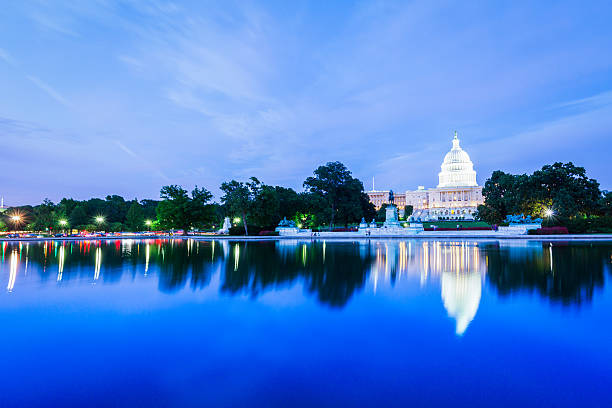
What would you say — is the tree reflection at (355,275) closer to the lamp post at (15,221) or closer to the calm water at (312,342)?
the calm water at (312,342)

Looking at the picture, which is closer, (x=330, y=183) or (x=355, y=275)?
(x=355, y=275)

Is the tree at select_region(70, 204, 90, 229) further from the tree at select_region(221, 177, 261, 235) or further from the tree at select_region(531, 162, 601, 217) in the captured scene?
the tree at select_region(531, 162, 601, 217)

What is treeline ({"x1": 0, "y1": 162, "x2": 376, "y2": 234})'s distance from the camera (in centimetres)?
4709

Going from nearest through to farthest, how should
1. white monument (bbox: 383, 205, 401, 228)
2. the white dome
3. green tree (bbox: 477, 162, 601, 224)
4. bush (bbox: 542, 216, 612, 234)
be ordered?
the white dome, bush (bbox: 542, 216, 612, 234), green tree (bbox: 477, 162, 601, 224), white monument (bbox: 383, 205, 401, 228)

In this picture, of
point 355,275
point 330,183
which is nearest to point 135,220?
point 330,183

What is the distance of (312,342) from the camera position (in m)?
6.37

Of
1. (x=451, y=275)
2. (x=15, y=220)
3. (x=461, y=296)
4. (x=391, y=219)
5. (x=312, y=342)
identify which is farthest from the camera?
(x=15, y=220)

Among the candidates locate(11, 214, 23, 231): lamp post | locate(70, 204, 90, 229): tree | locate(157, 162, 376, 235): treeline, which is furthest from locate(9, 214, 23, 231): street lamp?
locate(157, 162, 376, 235): treeline

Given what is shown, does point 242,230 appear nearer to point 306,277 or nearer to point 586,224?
point 306,277

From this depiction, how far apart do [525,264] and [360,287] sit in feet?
31.2

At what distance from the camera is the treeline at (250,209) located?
1854 inches

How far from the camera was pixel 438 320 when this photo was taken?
757cm

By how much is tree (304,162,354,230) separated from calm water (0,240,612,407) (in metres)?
43.6

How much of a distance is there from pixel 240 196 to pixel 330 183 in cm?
1688
